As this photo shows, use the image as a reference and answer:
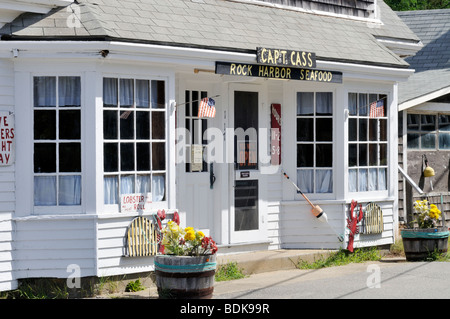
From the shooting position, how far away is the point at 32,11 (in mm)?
9727

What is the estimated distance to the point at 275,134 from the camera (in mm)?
12461

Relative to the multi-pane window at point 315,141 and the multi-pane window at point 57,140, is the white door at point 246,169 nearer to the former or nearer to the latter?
the multi-pane window at point 315,141

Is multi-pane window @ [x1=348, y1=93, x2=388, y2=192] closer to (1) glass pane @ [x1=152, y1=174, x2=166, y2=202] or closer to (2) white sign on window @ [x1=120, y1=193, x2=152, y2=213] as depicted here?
(1) glass pane @ [x1=152, y1=174, x2=166, y2=202]

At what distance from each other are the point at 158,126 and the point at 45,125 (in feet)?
4.67

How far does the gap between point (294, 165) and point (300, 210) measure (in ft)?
2.26

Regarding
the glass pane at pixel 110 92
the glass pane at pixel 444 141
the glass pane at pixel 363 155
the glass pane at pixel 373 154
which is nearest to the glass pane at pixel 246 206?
the glass pane at pixel 363 155

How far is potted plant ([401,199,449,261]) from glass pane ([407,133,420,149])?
9.56 ft

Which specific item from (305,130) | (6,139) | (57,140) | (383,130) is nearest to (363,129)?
(383,130)

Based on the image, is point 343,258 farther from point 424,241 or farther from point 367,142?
point 367,142

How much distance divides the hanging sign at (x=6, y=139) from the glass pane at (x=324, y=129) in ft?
16.2

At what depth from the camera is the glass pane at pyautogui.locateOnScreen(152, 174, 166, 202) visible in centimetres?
1045
